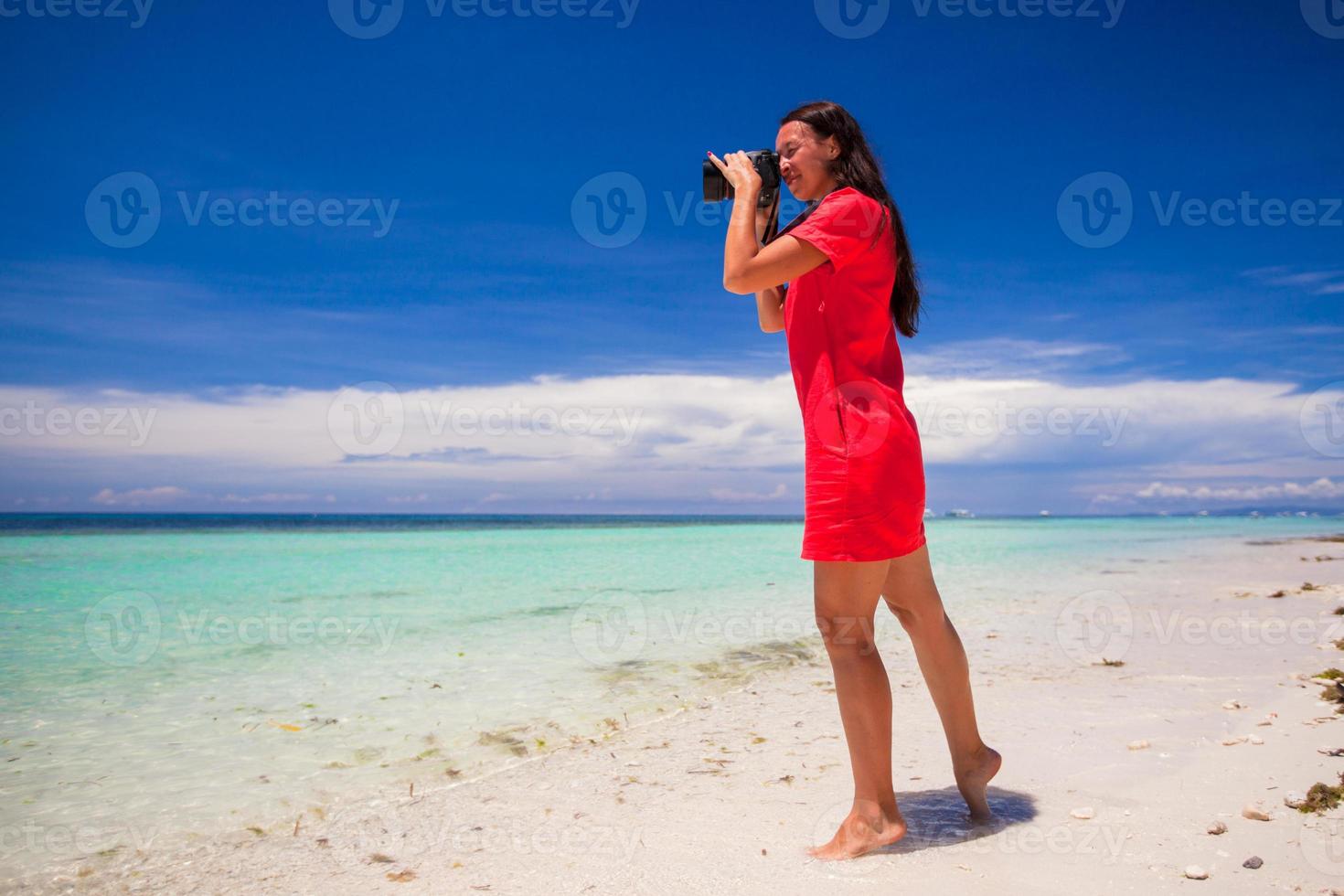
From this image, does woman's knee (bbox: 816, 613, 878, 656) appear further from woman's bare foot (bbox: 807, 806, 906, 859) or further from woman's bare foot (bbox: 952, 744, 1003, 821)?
woman's bare foot (bbox: 952, 744, 1003, 821)

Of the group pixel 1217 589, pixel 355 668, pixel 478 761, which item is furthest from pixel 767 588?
pixel 478 761

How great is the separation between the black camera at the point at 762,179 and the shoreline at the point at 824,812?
74.3 inches

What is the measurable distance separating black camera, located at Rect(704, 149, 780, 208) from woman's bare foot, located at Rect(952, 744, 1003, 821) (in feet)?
5.94

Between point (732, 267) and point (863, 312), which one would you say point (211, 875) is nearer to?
point (732, 267)

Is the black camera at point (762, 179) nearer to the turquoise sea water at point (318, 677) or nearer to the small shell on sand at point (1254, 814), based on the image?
the small shell on sand at point (1254, 814)

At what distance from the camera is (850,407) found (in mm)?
2096

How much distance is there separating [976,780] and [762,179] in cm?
194

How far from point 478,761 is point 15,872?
1.64 metres

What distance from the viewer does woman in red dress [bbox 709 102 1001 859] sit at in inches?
81.2

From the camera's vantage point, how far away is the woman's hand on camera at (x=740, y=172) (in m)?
2.21

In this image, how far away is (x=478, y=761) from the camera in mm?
3621
